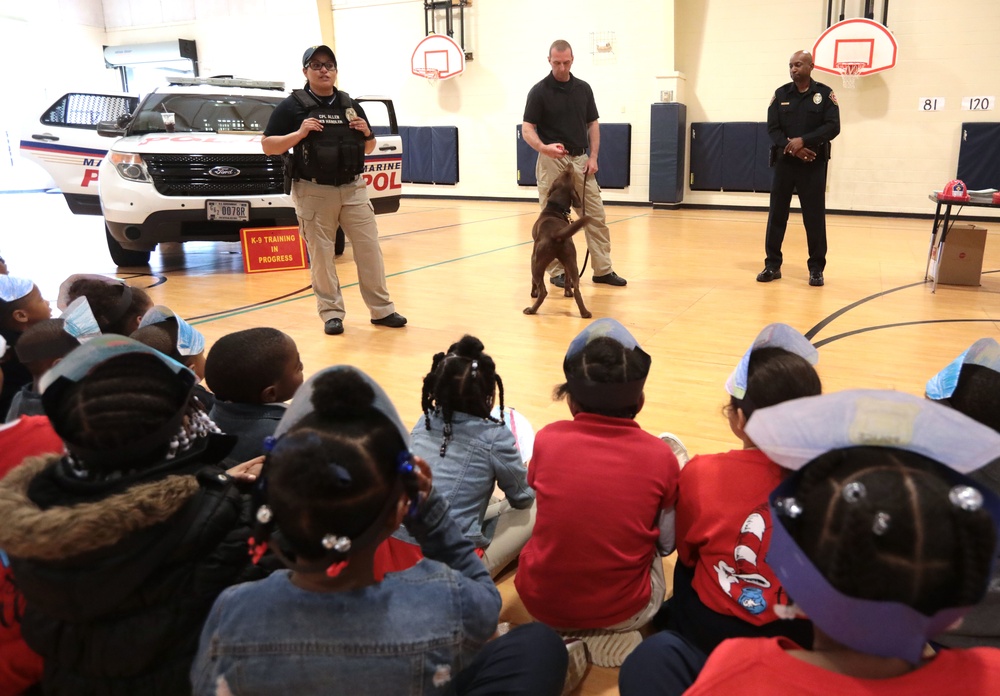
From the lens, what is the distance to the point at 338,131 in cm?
473

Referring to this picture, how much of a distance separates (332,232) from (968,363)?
3.99 metres

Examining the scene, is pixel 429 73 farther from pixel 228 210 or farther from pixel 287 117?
pixel 287 117

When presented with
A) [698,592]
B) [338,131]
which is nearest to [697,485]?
[698,592]

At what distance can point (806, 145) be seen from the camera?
20.3 ft

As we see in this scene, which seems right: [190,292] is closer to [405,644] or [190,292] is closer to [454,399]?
[454,399]

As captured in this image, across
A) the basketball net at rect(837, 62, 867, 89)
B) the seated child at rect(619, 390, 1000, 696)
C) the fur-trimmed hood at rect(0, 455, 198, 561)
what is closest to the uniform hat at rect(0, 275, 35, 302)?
the fur-trimmed hood at rect(0, 455, 198, 561)

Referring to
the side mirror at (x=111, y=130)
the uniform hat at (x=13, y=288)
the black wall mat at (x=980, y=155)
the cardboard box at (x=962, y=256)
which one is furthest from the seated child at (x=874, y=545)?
the black wall mat at (x=980, y=155)

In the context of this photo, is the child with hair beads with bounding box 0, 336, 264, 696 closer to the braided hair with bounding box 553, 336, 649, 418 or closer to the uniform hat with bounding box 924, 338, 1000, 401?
the braided hair with bounding box 553, 336, 649, 418

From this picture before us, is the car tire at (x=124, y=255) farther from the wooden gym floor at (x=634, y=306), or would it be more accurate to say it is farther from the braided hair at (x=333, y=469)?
the braided hair at (x=333, y=469)

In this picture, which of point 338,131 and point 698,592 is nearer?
point 698,592

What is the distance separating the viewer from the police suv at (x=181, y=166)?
22.1 feet

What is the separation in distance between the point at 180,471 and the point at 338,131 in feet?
12.2

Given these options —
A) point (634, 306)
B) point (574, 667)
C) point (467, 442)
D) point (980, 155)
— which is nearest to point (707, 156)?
point (980, 155)

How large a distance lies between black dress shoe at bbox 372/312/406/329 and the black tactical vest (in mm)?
947
